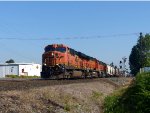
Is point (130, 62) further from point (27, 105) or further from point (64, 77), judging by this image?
point (27, 105)

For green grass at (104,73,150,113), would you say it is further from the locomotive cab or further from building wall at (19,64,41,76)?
building wall at (19,64,41,76)

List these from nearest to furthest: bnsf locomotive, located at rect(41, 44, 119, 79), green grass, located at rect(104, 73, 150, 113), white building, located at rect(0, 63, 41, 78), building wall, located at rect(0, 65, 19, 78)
Result: green grass, located at rect(104, 73, 150, 113)
bnsf locomotive, located at rect(41, 44, 119, 79)
white building, located at rect(0, 63, 41, 78)
building wall, located at rect(0, 65, 19, 78)

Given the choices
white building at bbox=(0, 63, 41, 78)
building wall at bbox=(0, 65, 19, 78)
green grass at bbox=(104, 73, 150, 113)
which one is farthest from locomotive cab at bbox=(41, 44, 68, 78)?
building wall at bbox=(0, 65, 19, 78)

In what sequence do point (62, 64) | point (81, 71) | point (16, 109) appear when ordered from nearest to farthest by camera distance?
point (16, 109)
point (62, 64)
point (81, 71)

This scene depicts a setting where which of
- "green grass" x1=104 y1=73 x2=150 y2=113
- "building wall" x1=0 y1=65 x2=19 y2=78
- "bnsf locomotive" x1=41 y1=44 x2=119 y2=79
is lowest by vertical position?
"green grass" x1=104 y1=73 x2=150 y2=113

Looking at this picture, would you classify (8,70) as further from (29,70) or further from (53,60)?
(53,60)

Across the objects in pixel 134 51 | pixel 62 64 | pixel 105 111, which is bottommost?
pixel 105 111

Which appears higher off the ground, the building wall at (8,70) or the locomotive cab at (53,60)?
the building wall at (8,70)

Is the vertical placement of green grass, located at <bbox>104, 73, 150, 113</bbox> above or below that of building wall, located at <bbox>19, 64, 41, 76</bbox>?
below

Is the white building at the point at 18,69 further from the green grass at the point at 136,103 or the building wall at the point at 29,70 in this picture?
the green grass at the point at 136,103

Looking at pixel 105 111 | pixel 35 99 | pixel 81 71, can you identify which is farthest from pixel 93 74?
pixel 35 99

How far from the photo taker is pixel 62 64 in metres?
41.7

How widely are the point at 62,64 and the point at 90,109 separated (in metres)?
23.9

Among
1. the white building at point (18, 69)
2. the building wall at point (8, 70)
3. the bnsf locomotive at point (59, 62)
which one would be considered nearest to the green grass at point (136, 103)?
the bnsf locomotive at point (59, 62)
